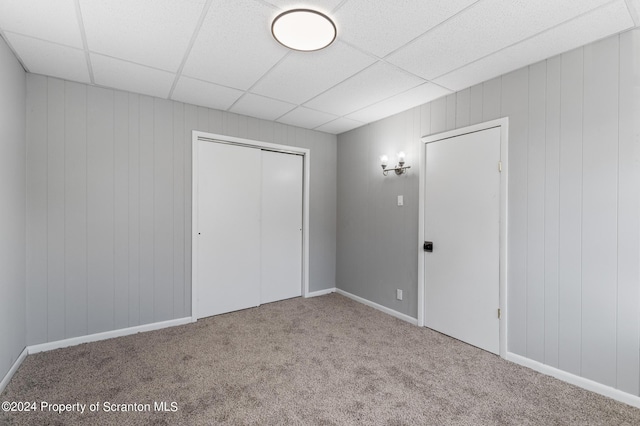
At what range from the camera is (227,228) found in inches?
143

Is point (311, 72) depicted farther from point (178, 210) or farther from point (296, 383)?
point (296, 383)

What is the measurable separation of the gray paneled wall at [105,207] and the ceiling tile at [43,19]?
2.70 ft

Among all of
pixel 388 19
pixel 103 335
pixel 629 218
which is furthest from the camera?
pixel 103 335

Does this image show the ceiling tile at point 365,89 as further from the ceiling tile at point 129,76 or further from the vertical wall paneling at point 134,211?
the vertical wall paneling at point 134,211

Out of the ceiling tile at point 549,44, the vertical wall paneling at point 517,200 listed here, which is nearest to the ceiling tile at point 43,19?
the ceiling tile at point 549,44

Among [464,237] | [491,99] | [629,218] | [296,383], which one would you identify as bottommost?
[296,383]

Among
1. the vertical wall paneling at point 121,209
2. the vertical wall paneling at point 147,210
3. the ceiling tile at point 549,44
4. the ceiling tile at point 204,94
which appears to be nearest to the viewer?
the ceiling tile at point 549,44

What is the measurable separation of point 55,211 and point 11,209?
476 millimetres

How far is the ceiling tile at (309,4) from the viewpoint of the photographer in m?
1.67

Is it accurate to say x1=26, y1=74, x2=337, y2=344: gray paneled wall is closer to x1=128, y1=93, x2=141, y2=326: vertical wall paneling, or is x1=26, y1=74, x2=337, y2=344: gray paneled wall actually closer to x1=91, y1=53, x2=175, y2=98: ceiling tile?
x1=128, y1=93, x2=141, y2=326: vertical wall paneling

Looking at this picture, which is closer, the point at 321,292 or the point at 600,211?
the point at 600,211

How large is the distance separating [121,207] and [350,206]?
2815 millimetres

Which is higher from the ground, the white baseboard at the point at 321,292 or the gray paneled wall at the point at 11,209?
the gray paneled wall at the point at 11,209

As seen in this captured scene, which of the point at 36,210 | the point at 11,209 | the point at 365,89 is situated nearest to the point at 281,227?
the point at 365,89
